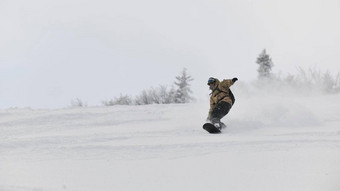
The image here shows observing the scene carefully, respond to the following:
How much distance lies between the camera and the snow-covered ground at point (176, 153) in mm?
4785

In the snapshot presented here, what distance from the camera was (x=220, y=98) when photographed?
9672 millimetres

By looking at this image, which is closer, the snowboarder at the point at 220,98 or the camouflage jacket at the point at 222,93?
the snowboarder at the point at 220,98

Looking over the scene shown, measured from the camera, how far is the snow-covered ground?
479cm

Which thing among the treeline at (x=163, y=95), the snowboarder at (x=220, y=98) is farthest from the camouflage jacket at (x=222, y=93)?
the treeline at (x=163, y=95)

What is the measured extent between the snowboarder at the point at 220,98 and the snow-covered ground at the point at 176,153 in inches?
17.0

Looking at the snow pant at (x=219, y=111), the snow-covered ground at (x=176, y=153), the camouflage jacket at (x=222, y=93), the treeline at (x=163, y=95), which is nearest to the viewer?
the snow-covered ground at (x=176, y=153)

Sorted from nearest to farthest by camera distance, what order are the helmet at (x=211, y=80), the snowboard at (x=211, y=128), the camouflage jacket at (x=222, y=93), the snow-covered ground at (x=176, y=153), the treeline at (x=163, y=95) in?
the snow-covered ground at (x=176, y=153), the snowboard at (x=211, y=128), the camouflage jacket at (x=222, y=93), the helmet at (x=211, y=80), the treeline at (x=163, y=95)

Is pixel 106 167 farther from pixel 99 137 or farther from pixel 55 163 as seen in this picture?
pixel 99 137

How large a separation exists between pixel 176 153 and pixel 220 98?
3660 millimetres

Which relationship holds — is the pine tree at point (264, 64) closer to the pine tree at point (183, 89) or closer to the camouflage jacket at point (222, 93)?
the pine tree at point (183, 89)

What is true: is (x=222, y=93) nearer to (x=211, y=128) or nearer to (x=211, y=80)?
(x=211, y=80)

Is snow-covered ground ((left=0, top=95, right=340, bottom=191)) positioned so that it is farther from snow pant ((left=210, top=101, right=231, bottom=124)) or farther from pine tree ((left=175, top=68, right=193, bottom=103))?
pine tree ((left=175, top=68, right=193, bottom=103))

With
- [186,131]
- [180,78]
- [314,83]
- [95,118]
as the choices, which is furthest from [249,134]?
[180,78]

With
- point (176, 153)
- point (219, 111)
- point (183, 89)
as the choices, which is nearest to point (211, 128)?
point (219, 111)
